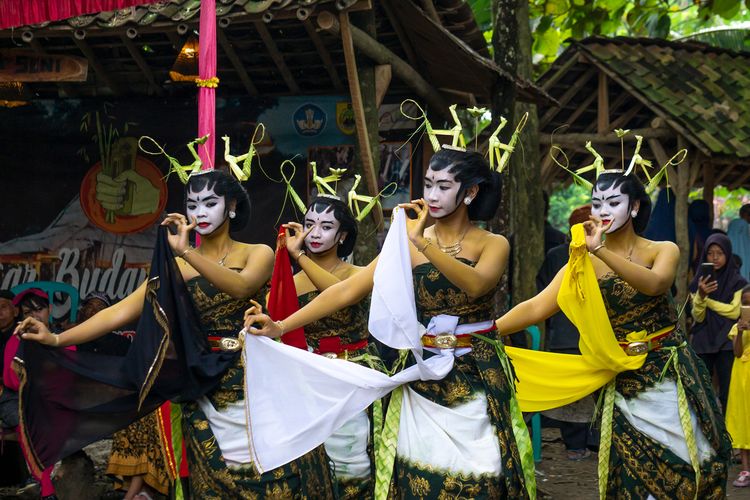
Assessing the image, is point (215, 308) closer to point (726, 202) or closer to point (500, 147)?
point (500, 147)

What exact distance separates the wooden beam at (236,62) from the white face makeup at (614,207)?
3.89 m

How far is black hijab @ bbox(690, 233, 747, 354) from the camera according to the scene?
10.5 m

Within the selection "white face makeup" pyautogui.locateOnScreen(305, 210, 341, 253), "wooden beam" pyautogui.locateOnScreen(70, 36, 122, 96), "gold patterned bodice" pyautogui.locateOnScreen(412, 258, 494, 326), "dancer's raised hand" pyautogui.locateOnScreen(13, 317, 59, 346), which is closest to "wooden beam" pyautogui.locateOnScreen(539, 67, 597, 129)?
"wooden beam" pyautogui.locateOnScreen(70, 36, 122, 96)

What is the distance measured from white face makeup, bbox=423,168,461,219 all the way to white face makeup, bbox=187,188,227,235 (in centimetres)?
113

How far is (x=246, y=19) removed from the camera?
8375mm

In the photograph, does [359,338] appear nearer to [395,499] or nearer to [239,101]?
[395,499]

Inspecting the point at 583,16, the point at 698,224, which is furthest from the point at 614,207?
the point at 583,16

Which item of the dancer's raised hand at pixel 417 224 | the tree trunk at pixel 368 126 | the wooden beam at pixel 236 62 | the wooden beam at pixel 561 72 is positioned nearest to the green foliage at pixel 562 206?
the wooden beam at pixel 561 72

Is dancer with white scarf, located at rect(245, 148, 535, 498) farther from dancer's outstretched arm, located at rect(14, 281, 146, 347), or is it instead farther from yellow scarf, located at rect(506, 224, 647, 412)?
dancer's outstretched arm, located at rect(14, 281, 146, 347)

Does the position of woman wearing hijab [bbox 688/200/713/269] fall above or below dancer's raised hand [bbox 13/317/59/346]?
below

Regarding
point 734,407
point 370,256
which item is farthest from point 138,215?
point 734,407

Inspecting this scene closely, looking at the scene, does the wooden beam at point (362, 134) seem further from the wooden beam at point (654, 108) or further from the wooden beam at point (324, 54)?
the wooden beam at point (654, 108)

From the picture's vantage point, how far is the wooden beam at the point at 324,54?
9125 millimetres

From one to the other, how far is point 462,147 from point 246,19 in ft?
10.0
